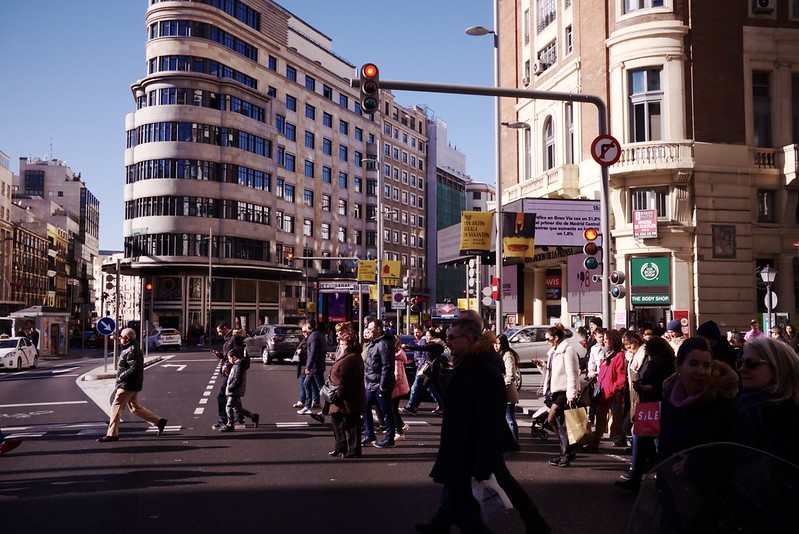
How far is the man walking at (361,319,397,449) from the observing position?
11203 millimetres

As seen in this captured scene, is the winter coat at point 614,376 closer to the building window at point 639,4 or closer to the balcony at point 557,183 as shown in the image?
the balcony at point 557,183

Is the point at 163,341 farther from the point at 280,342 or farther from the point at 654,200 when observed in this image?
the point at 654,200

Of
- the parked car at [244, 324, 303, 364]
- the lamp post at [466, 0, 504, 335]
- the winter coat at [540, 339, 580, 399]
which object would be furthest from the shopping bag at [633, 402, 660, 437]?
the parked car at [244, 324, 303, 364]

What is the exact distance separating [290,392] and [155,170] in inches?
1736

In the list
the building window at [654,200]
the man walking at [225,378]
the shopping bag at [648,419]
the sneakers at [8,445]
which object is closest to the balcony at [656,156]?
the building window at [654,200]

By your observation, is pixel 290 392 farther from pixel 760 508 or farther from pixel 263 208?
pixel 263 208

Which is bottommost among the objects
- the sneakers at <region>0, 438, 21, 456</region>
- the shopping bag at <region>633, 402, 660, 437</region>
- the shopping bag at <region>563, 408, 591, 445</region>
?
the sneakers at <region>0, 438, 21, 456</region>

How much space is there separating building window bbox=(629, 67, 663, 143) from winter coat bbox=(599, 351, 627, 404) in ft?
67.7

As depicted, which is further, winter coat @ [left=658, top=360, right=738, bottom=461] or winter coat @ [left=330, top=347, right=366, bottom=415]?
winter coat @ [left=330, top=347, right=366, bottom=415]

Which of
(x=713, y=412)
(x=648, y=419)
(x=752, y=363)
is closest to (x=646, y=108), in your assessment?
(x=648, y=419)

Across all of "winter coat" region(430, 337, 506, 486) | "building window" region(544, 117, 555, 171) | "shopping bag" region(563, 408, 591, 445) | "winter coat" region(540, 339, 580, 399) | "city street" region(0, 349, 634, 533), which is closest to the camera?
"winter coat" region(430, 337, 506, 486)

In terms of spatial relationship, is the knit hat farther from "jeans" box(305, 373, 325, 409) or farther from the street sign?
"jeans" box(305, 373, 325, 409)

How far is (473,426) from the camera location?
537 centimetres

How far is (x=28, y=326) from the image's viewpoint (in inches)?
1494
